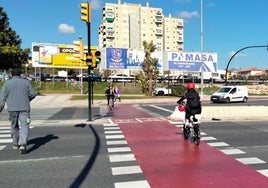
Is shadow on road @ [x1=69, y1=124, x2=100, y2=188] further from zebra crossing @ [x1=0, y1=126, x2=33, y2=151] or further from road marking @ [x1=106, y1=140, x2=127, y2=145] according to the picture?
zebra crossing @ [x1=0, y1=126, x2=33, y2=151]

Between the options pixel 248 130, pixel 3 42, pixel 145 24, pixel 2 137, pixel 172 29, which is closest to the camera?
pixel 2 137

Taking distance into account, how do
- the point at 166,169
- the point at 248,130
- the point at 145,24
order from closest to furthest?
1. the point at 166,169
2. the point at 248,130
3. the point at 145,24

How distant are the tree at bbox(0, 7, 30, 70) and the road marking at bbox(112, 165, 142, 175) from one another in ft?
111

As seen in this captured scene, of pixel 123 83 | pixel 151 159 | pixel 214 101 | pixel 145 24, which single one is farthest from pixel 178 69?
pixel 145 24

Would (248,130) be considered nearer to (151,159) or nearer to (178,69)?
(151,159)

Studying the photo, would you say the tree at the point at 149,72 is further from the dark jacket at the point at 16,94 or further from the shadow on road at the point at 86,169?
the dark jacket at the point at 16,94

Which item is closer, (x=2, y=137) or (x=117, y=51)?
(x=2, y=137)

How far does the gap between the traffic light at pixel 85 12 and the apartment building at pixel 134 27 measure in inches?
4228

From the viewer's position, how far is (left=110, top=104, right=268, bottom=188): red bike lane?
22.3 feet

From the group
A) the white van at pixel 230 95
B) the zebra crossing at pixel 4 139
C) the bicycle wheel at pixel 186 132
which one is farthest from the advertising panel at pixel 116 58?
the bicycle wheel at pixel 186 132

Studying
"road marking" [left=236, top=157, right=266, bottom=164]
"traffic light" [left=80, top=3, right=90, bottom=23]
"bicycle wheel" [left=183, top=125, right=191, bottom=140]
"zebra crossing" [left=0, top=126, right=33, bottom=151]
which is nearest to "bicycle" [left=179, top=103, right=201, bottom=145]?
"bicycle wheel" [left=183, top=125, right=191, bottom=140]

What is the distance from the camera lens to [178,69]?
66375 mm

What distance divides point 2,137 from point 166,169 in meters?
6.49

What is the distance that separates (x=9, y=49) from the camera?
39438 millimetres
